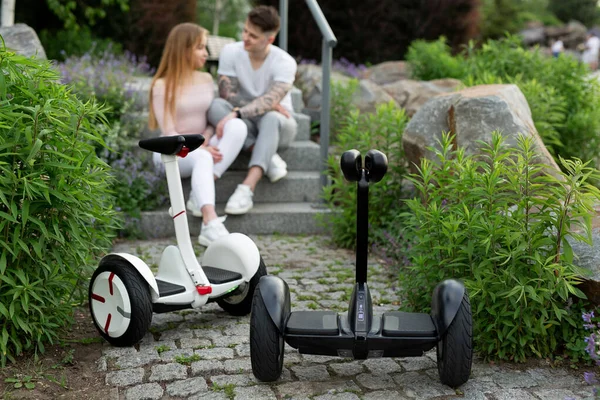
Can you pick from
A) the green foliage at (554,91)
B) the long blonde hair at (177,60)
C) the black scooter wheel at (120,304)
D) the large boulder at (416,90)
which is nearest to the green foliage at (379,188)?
the green foliage at (554,91)

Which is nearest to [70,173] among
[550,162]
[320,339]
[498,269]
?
[320,339]

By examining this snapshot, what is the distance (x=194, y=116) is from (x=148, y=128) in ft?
2.44

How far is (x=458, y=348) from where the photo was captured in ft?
9.53

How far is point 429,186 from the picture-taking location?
3627 mm

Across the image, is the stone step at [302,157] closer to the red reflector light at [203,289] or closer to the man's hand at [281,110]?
the man's hand at [281,110]

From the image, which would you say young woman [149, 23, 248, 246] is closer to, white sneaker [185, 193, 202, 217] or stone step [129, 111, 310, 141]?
white sneaker [185, 193, 202, 217]

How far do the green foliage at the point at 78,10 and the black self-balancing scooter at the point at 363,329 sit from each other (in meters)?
7.32

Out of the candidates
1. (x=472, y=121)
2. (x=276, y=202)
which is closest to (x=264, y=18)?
(x=276, y=202)

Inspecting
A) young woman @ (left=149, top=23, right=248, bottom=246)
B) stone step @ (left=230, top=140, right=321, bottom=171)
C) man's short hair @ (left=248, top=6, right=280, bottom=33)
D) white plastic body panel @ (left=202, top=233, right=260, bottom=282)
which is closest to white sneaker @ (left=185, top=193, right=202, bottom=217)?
young woman @ (left=149, top=23, right=248, bottom=246)

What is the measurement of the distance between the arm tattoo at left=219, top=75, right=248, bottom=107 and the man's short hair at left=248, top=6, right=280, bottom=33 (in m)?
0.50

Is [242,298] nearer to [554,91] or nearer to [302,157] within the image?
[302,157]

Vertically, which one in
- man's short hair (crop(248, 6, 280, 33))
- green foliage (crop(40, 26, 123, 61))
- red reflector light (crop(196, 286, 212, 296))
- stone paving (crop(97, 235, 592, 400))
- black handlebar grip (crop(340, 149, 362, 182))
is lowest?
stone paving (crop(97, 235, 592, 400))

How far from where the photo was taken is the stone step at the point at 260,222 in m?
5.62

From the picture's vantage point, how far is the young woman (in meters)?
5.30
